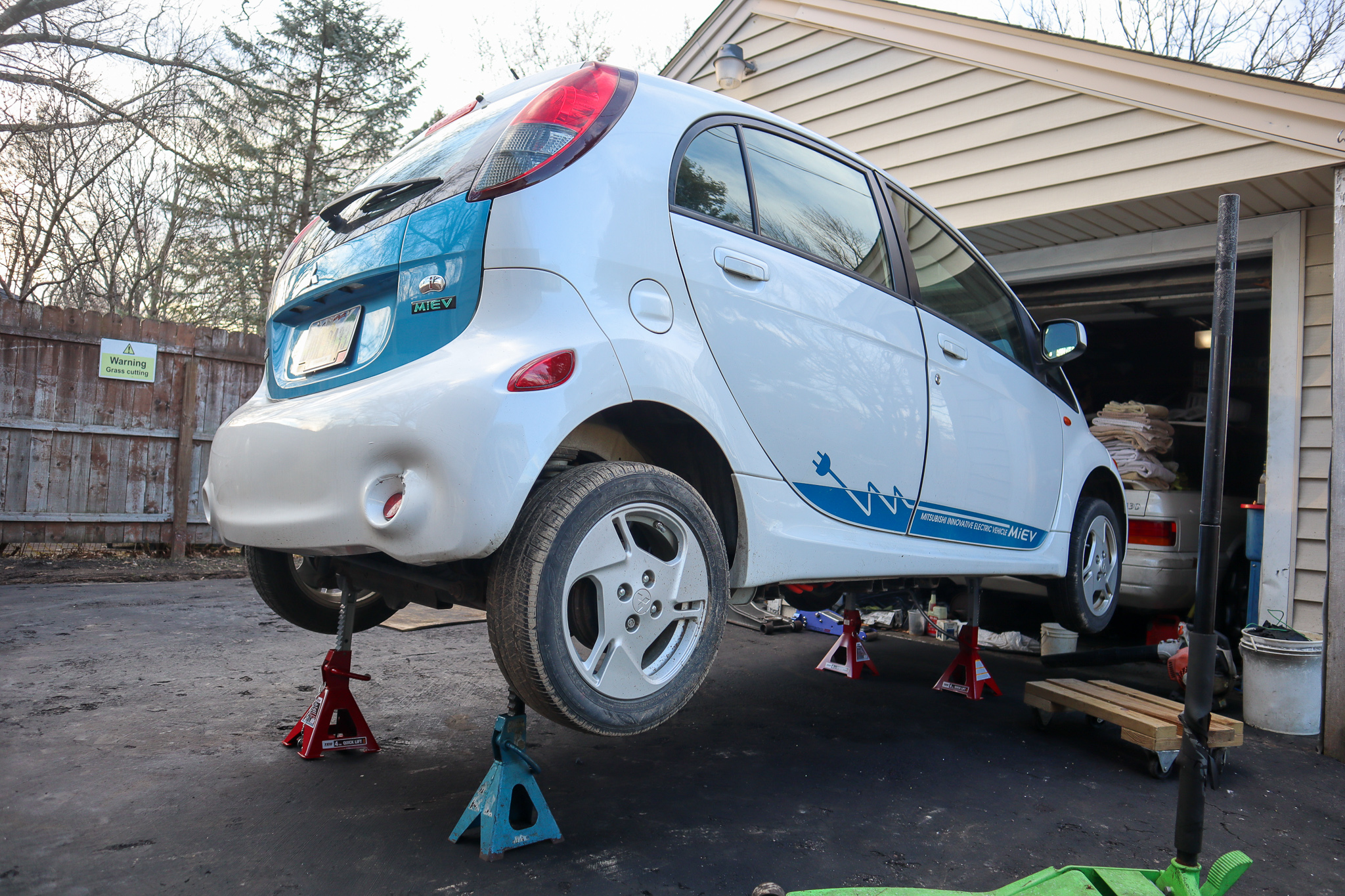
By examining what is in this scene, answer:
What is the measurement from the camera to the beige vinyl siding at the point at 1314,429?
4.23 metres

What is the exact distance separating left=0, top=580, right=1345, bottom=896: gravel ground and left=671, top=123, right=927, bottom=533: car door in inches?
36.6

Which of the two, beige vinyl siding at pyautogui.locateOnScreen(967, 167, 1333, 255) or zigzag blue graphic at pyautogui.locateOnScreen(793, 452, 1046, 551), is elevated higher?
beige vinyl siding at pyautogui.locateOnScreen(967, 167, 1333, 255)

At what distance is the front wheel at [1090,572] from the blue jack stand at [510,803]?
2559 mm

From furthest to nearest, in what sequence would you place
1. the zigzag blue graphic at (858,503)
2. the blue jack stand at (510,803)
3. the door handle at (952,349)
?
1. the door handle at (952,349)
2. the zigzag blue graphic at (858,503)
3. the blue jack stand at (510,803)

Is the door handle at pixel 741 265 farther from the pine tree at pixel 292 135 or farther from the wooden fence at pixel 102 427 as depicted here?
the pine tree at pixel 292 135

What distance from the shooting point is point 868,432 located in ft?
8.05

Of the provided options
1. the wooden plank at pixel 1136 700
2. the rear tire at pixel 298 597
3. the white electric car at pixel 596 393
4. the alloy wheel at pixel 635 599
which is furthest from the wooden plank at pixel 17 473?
the wooden plank at pixel 1136 700

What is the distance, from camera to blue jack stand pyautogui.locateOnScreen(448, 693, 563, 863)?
2039 millimetres

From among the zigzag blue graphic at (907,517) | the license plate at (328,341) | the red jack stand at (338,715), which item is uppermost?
the license plate at (328,341)

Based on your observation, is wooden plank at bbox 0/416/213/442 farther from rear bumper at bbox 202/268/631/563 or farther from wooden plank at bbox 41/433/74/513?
rear bumper at bbox 202/268/631/563

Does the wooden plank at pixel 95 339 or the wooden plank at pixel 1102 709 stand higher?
the wooden plank at pixel 95 339

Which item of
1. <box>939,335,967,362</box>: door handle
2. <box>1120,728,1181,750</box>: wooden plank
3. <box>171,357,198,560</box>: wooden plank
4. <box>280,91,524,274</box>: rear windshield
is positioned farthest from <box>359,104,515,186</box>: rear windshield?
<box>171,357,198,560</box>: wooden plank

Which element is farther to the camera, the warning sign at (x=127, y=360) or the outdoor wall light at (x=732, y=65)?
the warning sign at (x=127, y=360)

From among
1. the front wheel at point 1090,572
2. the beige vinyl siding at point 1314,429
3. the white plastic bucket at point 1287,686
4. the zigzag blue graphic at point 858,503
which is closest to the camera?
the zigzag blue graphic at point 858,503
